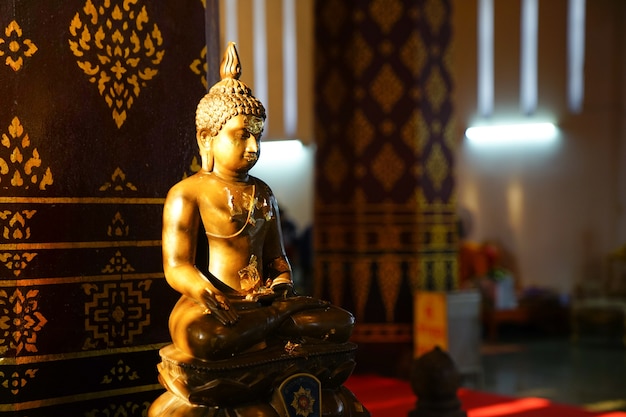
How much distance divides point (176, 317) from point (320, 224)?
12.6 feet

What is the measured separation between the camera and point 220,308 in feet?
7.56

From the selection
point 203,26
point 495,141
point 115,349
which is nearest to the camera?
point 115,349

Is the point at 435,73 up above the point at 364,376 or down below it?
above

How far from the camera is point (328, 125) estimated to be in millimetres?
6203

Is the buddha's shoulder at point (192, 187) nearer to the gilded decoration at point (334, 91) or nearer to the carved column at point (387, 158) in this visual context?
the carved column at point (387, 158)

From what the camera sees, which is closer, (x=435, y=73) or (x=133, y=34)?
(x=133, y=34)

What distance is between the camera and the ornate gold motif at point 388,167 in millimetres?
5973

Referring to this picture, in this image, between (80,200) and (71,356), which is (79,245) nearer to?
(80,200)

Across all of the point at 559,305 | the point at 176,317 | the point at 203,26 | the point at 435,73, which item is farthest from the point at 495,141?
the point at 176,317

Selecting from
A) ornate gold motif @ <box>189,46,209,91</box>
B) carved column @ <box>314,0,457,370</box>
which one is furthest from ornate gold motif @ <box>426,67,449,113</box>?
ornate gold motif @ <box>189,46,209,91</box>

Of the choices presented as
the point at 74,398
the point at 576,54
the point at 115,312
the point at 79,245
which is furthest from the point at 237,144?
the point at 576,54

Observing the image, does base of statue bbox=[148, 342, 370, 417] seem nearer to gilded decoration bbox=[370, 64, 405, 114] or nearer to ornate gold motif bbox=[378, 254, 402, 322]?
ornate gold motif bbox=[378, 254, 402, 322]

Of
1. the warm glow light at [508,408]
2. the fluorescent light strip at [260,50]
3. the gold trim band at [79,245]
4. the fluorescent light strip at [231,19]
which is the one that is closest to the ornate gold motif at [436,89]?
the warm glow light at [508,408]

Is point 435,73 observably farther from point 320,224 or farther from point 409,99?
point 320,224
